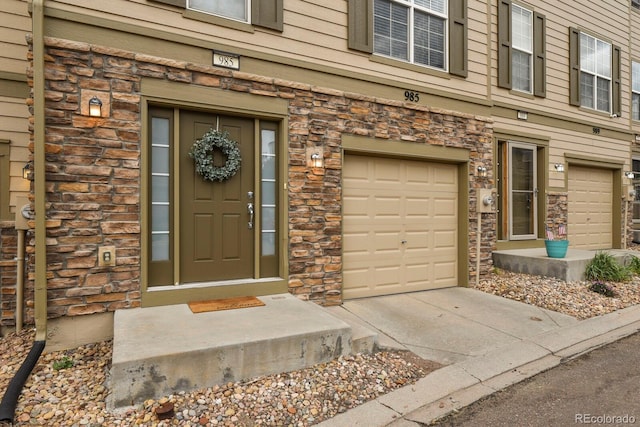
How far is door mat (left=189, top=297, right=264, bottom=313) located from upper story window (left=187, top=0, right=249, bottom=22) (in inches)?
122

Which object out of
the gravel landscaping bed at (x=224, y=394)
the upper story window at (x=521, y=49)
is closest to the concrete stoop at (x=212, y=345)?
the gravel landscaping bed at (x=224, y=394)

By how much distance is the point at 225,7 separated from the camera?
13.8 ft

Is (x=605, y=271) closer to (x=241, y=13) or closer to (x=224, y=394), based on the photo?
(x=224, y=394)

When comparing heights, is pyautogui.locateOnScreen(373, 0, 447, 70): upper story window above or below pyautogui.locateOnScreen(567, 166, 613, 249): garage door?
above

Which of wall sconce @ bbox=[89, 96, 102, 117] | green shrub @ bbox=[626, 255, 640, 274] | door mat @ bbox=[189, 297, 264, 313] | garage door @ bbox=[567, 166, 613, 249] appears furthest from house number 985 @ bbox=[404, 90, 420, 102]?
green shrub @ bbox=[626, 255, 640, 274]

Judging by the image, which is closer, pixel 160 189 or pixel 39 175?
pixel 39 175

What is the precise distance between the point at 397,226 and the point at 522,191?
352 centimetres

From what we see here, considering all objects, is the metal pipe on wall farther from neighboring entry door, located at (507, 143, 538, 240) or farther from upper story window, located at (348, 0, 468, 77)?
neighboring entry door, located at (507, 143, 538, 240)

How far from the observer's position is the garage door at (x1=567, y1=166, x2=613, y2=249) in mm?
8281

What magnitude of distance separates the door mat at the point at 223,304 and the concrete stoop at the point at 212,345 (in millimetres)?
105

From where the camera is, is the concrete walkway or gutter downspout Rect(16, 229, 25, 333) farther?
gutter downspout Rect(16, 229, 25, 333)

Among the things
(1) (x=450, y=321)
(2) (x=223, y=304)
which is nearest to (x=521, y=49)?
(1) (x=450, y=321)

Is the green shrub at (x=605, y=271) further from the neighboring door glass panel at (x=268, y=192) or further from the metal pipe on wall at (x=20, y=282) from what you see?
the metal pipe on wall at (x=20, y=282)

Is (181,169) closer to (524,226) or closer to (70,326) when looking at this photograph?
(70,326)
